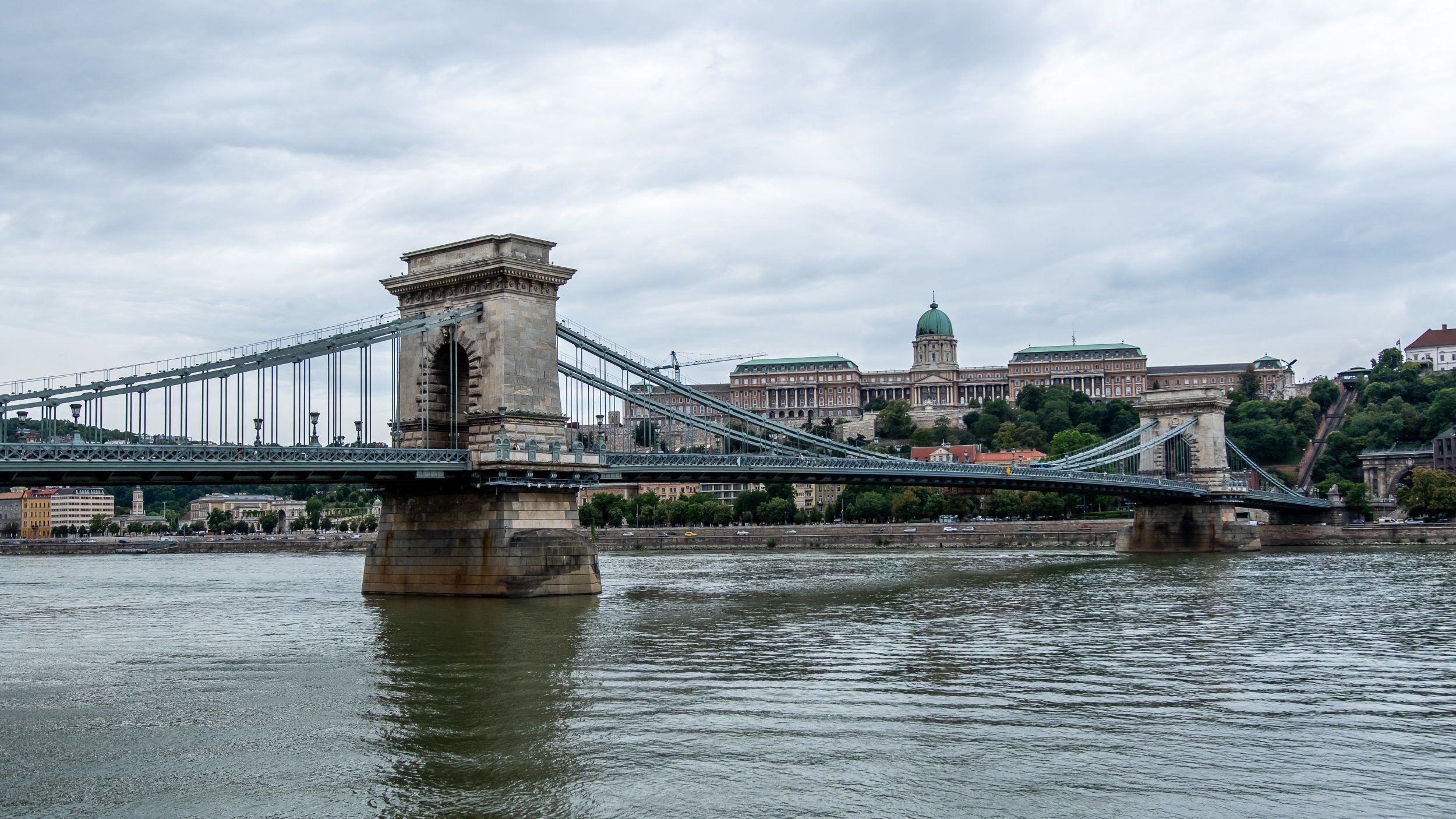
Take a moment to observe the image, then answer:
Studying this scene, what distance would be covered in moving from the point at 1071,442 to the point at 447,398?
302 feet

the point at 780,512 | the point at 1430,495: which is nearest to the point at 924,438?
the point at 780,512

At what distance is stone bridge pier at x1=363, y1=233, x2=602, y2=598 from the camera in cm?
3194

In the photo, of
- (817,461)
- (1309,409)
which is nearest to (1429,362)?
(1309,409)

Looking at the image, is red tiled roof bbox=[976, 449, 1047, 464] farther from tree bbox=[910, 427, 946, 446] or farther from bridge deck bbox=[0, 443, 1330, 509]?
bridge deck bbox=[0, 443, 1330, 509]

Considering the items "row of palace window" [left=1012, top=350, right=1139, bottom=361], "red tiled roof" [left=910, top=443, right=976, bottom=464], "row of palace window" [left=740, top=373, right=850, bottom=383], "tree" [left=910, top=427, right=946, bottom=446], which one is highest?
"row of palace window" [left=1012, top=350, right=1139, bottom=361]

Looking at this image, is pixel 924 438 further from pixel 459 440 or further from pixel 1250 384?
pixel 459 440

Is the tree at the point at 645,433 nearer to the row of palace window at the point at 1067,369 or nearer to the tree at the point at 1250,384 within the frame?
the tree at the point at 1250,384

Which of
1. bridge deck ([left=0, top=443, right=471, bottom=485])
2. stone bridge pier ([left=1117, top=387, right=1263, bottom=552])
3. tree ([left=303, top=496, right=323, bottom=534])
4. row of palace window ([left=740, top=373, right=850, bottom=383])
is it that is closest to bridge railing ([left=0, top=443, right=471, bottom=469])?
bridge deck ([left=0, top=443, right=471, bottom=485])

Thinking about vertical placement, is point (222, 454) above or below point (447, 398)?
below

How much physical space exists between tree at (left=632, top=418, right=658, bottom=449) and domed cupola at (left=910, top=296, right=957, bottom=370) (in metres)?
125

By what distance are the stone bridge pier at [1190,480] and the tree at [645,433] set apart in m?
28.3

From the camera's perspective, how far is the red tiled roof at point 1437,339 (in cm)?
14362

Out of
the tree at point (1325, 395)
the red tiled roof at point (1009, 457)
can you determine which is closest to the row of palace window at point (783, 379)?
the red tiled roof at point (1009, 457)

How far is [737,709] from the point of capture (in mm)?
17016
